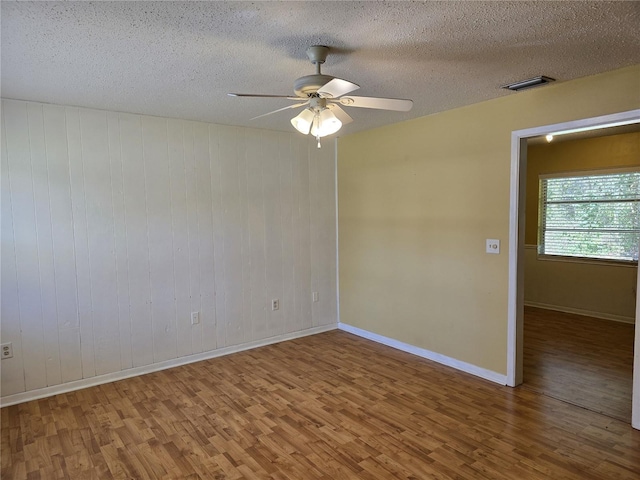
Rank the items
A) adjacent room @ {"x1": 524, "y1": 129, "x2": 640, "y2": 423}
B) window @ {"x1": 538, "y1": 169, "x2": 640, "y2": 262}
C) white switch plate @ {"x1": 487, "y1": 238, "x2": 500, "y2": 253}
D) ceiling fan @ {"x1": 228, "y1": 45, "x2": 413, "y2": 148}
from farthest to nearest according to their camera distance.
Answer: window @ {"x1": 538, "y1": 169, "x2": 640, "y2": 262}, adjacent room @ {"x1": 524, "y1": 129, "x2": 640, "y2": 423}, white switch plate @ {"x1": 487, "y1": 238, "x2": 500, "y2": 253}, ceiling fan @ {"x1": 228, "y1": 45, "x2": 413, "y2": 148}

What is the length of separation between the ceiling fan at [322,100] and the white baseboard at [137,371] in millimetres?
2715

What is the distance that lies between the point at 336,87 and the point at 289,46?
0.45 metres

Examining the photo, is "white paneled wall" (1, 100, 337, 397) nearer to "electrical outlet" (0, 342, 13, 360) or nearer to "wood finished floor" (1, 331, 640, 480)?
"electrical outlet" (0, 342, 13, 360)

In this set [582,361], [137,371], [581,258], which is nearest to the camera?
[137,371]

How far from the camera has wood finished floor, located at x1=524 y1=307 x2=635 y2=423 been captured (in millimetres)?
3037

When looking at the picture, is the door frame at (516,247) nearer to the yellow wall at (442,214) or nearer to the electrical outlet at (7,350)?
the yellow wall at (442,214)

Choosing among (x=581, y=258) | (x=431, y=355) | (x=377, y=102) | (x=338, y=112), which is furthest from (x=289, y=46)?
(x=581, y=258)

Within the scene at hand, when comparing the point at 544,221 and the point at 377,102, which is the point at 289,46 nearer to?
the point at 377,102

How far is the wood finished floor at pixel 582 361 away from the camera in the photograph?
304 centimetres

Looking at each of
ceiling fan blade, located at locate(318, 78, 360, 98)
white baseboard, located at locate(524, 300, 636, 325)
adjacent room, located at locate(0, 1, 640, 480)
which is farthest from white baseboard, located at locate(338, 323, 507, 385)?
white baseboard, located at locate(524, 300, 636, 325)

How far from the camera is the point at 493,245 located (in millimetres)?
3307

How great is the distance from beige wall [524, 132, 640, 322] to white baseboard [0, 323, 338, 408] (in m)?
3.54

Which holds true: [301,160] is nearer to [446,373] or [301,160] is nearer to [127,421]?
[446,373]

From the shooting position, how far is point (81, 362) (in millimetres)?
3375
